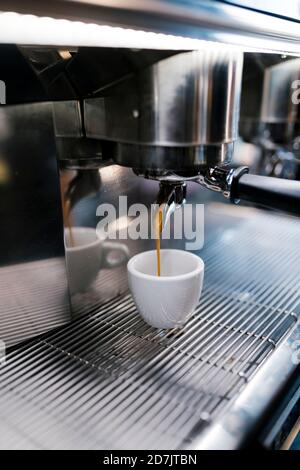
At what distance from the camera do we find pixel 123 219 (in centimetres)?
65

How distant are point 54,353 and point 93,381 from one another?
0.25 ft

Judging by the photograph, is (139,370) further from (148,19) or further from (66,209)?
(148,19)

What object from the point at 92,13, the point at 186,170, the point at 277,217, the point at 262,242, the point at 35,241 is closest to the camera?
the point at 92,13

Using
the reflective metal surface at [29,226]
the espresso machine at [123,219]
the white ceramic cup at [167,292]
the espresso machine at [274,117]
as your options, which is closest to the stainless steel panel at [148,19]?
the espresso machine at [123,219]

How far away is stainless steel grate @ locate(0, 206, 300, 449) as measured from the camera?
1.24 ft

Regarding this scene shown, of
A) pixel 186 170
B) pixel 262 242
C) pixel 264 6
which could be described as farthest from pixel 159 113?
pixel 262 242

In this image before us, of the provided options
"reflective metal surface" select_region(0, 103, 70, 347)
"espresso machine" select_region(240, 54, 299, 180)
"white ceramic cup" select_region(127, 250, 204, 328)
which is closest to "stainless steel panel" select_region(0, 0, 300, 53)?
"reflective metal surface" select_region(0, 103, 70, 347)

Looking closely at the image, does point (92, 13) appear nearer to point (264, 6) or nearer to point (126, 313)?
point (264, 6)

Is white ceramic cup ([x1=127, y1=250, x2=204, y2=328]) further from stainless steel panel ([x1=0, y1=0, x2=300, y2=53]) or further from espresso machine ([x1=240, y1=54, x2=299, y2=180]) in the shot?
espresso machine ([x1=240, y1=54, x2=299, y2=180])

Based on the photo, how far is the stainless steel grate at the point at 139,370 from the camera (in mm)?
378

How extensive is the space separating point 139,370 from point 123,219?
10.4 inches

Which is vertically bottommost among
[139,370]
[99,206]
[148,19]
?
[139,370]

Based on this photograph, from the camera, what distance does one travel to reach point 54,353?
0.50 meters

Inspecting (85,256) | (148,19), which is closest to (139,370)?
(85,256)
